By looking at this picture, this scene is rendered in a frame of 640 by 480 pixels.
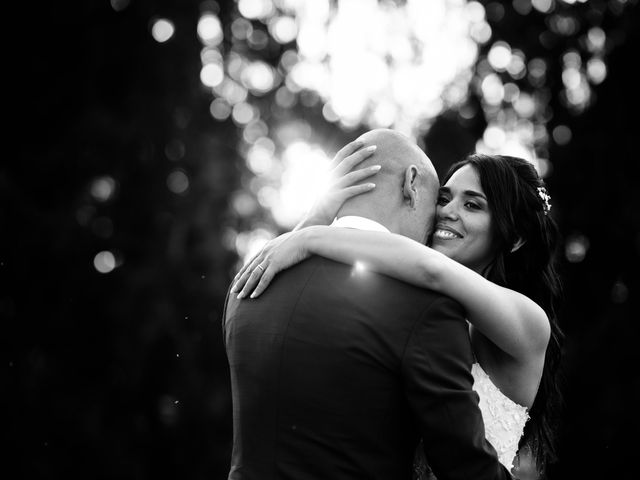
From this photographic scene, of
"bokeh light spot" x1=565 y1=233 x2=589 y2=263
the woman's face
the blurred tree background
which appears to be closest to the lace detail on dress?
the woman's face

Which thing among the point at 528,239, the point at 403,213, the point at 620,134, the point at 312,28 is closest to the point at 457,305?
the point at 403,213

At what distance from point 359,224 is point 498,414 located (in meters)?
1.07

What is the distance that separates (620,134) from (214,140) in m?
6.71

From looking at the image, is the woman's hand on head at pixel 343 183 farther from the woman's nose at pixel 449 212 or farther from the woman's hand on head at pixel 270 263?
the woman's nose at pixel 449 212

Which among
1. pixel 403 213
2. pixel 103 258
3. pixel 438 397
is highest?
pixel 403 213

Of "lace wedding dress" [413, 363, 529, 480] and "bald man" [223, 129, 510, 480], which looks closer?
"bald man" [223, 129, 510, 480]

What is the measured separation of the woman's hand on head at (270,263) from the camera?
2.49 m

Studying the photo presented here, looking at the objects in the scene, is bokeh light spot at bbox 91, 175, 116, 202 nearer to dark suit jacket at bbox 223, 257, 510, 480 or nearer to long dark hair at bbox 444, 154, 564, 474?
long dark hair at bbox 444, 154, 564, 474

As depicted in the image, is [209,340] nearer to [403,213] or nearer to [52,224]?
[52,224]

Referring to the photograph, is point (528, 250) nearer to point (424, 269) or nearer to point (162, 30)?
point (424, 269)

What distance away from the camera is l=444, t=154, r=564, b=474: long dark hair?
3516 millimetres

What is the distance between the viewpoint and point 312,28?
46.3ft

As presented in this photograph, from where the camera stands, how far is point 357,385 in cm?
224

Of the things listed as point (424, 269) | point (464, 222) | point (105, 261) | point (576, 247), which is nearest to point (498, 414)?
point (464, 222)
